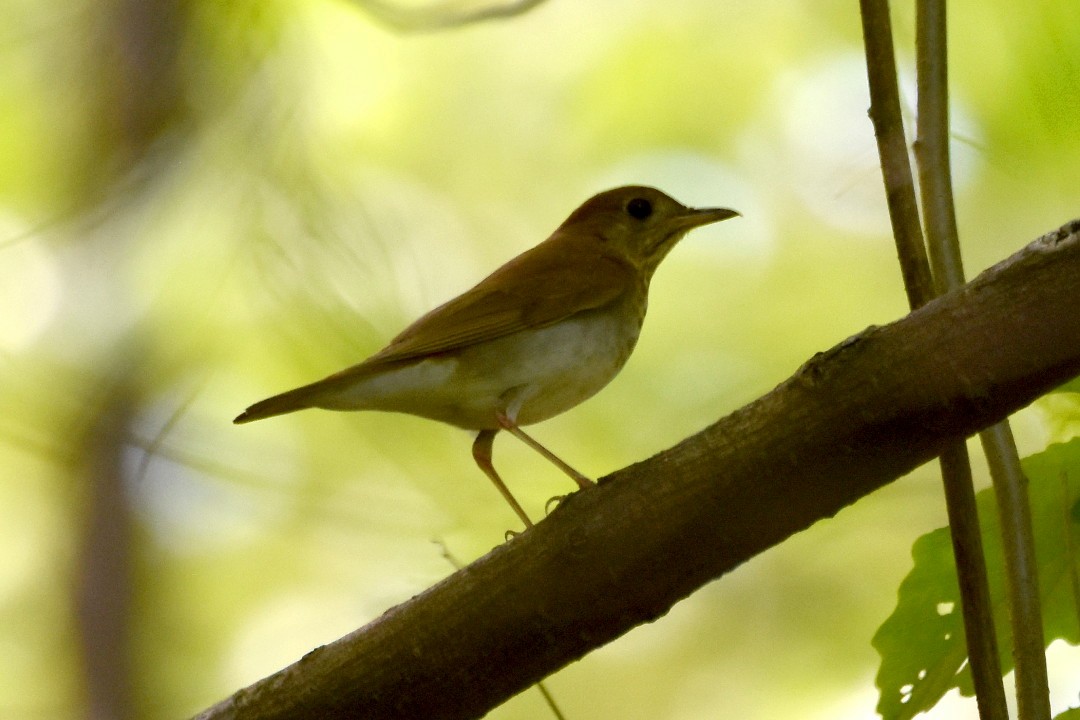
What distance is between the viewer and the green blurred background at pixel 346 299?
420 cm

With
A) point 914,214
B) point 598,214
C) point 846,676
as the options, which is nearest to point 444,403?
point 598,214

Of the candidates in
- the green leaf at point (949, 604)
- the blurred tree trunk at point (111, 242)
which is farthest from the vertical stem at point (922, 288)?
the blurred tree trunk at point (111, 242)

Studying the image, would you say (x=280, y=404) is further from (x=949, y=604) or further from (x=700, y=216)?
(x=700, y=216)

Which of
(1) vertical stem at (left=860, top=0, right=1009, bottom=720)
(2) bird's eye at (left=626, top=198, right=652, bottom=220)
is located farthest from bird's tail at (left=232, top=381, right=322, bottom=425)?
(2) bird's eye at (left=626, top=198, right=652, bottom=220)

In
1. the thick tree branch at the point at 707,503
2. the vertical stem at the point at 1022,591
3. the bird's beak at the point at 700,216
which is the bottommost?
the vertical stem at the point at 1022,591

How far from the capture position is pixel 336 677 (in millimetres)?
2221

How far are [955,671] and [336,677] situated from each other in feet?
3.89

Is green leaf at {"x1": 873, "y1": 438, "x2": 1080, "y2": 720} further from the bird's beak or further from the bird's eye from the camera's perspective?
the bird's eye

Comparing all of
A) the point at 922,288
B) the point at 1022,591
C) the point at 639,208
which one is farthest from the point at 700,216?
the point at 1022,591

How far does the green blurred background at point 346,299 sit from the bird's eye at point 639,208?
0.81 metres

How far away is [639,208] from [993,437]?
2395mm

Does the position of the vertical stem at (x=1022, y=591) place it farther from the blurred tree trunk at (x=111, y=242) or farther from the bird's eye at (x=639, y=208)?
the blurred tree trunk at (x=111, y=242)

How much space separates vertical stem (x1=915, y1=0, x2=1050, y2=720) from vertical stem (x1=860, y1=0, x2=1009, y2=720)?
0.17 ft

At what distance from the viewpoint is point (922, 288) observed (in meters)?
2.14
